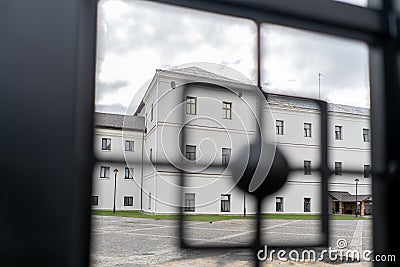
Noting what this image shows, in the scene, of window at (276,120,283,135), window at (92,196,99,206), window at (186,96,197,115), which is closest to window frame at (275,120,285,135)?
window at (276,120,283,135)

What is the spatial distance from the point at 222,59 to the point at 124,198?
182 mm

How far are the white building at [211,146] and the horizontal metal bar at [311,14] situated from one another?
72 millimetres

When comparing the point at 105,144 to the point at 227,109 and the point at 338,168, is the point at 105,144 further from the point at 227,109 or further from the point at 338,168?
the point at 338,168

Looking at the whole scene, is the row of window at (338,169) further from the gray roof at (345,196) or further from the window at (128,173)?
the window at (128,173)

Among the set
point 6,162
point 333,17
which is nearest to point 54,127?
point 6,162

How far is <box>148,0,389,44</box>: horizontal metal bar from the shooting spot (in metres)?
0.40

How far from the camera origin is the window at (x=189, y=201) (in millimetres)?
415

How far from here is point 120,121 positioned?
39cm

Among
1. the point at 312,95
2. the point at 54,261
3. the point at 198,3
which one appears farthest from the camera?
the point at 312,95

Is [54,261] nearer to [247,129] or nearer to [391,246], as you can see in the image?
[247,129]

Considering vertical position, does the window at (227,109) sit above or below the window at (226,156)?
above

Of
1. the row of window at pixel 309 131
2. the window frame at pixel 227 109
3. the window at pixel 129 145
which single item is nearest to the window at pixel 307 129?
the row of window at pixel 309 131

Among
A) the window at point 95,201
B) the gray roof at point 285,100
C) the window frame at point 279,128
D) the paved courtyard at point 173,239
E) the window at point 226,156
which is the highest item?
the gray roof at point 285,100

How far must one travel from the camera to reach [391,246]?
46 centimetres
